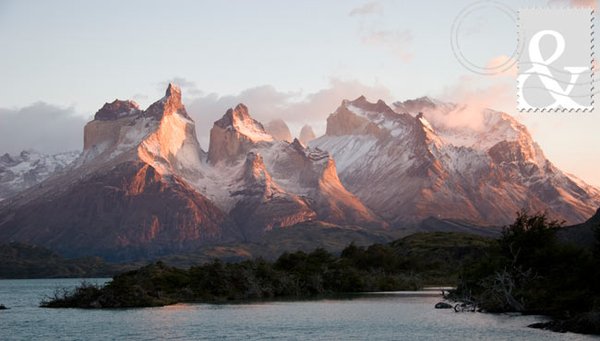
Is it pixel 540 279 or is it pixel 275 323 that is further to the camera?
pixel 540 279

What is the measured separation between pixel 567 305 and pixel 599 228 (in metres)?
11.9

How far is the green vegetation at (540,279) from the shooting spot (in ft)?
386

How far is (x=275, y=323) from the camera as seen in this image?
132 m

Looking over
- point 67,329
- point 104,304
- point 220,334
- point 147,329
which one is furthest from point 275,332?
point 104,304

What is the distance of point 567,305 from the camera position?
122375 mm

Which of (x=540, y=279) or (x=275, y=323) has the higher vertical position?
(x=540, y=279)

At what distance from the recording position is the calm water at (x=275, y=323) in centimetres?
11450

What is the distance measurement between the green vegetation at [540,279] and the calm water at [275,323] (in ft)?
13.6

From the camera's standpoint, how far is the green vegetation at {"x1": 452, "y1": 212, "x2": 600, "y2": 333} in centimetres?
11756

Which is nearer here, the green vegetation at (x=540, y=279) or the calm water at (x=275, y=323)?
the calm water at (x=275, y=323)

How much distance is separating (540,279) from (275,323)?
4553 centimetres

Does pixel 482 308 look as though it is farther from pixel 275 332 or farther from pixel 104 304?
pixel 104 304

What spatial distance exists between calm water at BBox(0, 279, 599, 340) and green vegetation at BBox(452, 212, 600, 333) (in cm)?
415

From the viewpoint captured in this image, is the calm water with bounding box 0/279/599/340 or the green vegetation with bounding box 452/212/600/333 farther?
the green vegetation with bounding box 452/212/600/333
